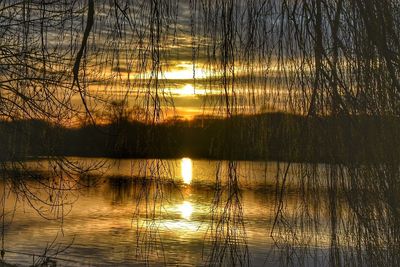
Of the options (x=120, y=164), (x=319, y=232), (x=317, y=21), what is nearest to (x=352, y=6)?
(x=317, y=21)

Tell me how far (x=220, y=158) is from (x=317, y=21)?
47cm

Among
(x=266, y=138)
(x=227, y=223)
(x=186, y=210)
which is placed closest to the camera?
Answer: (x=227, y=223)

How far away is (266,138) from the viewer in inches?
62.5

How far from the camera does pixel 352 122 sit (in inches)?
58.5

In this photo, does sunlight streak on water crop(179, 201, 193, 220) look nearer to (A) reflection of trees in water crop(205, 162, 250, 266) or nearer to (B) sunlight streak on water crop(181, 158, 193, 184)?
(B) sunlight streak on water crop(181, 158, 193, 184)

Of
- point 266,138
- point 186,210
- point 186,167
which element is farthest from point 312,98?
point 186,167

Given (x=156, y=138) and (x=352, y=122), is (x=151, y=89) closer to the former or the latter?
(x=156, y=138)

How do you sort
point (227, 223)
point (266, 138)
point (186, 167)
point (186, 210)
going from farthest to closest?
point (186, 167), point (186, 210), point (266, 138), point (227, 223)

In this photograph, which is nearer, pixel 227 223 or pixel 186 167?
pixel 227 223

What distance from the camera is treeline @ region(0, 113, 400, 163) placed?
1478 mm

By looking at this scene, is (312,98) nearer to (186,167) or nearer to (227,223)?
(227,223)

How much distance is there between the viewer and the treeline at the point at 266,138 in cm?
148

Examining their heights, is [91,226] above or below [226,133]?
below

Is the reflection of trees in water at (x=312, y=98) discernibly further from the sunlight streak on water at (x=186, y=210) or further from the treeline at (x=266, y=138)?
the sunlight streak on water at (x=186, y=210)
